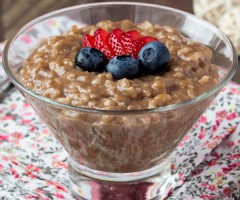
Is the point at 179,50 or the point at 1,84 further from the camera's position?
the point at 1,84

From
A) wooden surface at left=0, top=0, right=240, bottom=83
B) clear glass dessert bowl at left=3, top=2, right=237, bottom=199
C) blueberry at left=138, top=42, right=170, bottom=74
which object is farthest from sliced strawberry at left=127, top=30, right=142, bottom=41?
wooden surface at left=0, top=0, right=240, bottom=83

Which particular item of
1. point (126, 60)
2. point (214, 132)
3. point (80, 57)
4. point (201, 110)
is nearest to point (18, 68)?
point (80, 57)

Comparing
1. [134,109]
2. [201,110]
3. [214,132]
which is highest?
[134,109]

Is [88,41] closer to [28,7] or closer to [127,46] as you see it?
[127,46]

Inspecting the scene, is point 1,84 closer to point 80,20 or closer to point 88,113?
point 80,20

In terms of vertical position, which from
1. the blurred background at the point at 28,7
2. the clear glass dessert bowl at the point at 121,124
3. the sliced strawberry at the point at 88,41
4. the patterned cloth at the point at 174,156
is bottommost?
the blurred background at the point at 28,7

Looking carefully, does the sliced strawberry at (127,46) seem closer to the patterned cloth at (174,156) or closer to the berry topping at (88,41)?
the berry topping at (88,41)

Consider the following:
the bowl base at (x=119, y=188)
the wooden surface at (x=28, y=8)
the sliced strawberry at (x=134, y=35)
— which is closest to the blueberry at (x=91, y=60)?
the sliced strawberry at (x=134, y=35)
